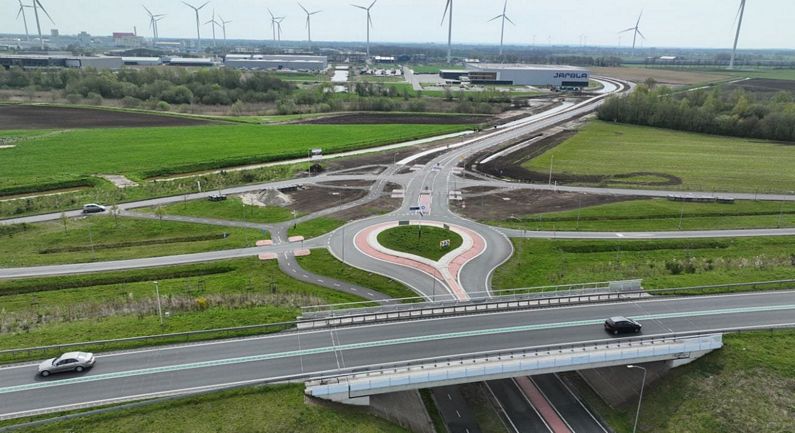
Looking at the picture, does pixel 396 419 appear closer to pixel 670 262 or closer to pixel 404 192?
pixel 670 262

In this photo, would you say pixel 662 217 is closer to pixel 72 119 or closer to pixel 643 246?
pixel 643 246

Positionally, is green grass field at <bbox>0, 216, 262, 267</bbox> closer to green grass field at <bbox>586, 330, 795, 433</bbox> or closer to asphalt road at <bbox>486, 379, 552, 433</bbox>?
asphalt road at <bbox>486, 379, 552, 433</bbox>

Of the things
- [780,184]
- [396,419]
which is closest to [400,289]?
[396,419]

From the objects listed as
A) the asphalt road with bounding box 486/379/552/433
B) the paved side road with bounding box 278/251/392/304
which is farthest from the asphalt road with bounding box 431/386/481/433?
the paved side road with bounding box 278/251/392/304

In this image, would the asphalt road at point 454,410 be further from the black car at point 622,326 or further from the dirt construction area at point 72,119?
the dirt construction area at point 72,119

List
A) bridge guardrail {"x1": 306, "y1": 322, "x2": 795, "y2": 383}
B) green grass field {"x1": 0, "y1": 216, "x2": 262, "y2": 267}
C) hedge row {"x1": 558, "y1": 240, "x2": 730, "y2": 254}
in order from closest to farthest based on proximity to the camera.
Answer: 1. bridge guardrail {"x1": 306, "y1": 322, "x2": 795, "y2": 383}
2. green grass field {"x1": 0, "y1": 216, "x2": 262, "y2": 267}
3. hedge row {"x1": 558, "y1": 240, "x2": 730, "y2": 254}

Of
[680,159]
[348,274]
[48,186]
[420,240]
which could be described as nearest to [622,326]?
[420,240]
